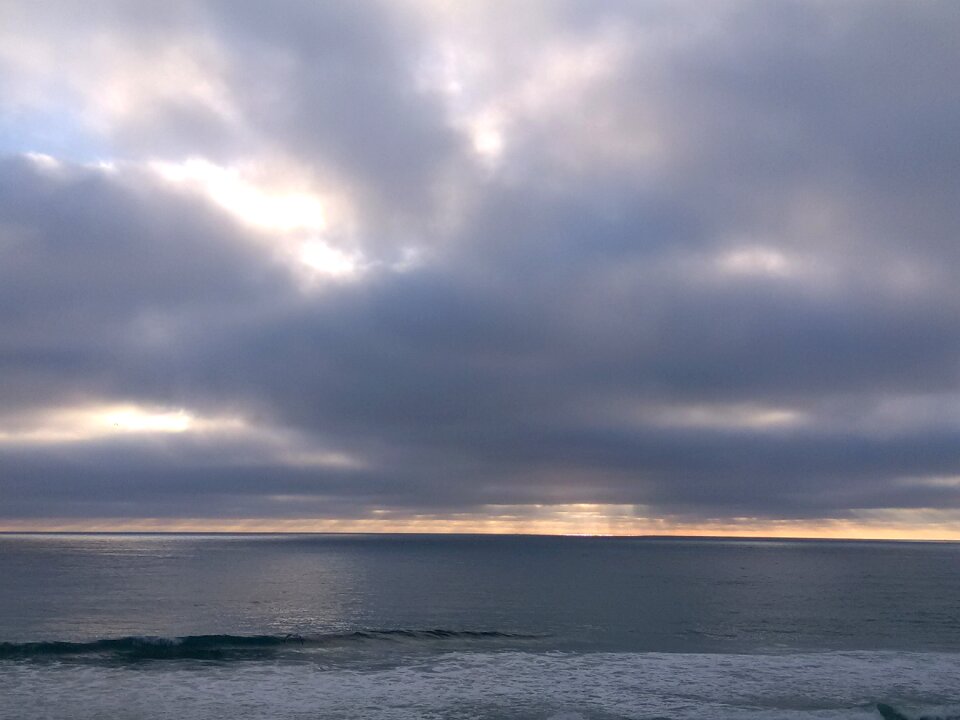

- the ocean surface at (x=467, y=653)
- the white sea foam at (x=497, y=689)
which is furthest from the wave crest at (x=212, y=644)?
the white sea foam at (x=497, y=689)

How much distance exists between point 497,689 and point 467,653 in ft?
29.9

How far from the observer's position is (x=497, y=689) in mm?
28062

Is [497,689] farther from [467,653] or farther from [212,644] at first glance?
[212,644]

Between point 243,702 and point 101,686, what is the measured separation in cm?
623

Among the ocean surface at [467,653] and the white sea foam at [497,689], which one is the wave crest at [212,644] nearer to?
the ocean surface at [467,653]

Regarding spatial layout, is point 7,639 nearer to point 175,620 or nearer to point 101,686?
point 175,620

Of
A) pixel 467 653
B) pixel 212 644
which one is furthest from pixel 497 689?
pixel 212 644

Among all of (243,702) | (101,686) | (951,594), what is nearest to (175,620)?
(101,686)

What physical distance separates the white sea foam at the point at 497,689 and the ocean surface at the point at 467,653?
11 cm

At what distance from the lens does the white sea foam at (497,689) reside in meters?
24.7

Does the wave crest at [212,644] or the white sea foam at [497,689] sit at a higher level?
the white sea foam at [497,689]

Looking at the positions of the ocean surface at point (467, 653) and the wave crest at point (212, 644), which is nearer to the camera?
the ocean surface at point (467, 653)

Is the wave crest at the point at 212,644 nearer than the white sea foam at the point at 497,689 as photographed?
No

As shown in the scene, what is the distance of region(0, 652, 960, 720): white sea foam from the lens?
24719mm
